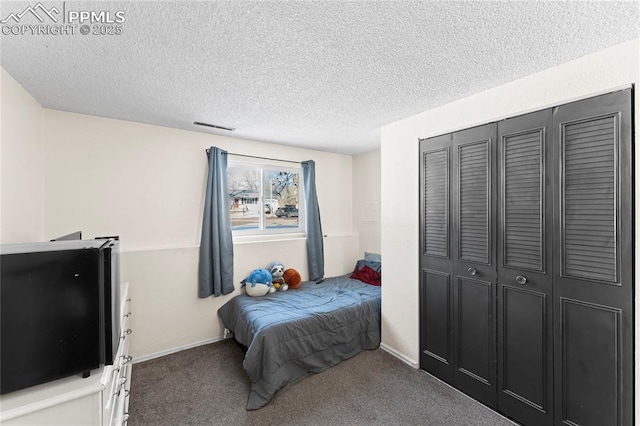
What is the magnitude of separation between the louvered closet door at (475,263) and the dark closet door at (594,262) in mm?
393

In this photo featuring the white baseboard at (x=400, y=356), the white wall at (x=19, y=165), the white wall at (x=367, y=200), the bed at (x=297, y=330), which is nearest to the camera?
the white wall at (x=19, y=165)

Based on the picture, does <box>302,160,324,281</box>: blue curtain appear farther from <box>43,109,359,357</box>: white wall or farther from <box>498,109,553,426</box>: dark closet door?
<box>498,109,553,426</box>: dark closet door

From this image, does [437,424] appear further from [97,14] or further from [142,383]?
[97,14]

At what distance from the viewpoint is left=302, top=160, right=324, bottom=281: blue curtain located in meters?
3.90

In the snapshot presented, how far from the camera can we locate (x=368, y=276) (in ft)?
12.6

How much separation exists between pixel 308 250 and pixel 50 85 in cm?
301

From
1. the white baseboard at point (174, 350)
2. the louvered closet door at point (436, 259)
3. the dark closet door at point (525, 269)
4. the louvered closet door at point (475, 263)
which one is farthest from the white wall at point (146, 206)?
the dark closet door at point (525, 269)

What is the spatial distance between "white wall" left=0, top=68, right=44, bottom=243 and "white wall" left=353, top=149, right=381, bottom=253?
12.0 feet

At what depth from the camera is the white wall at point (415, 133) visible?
1.56 m

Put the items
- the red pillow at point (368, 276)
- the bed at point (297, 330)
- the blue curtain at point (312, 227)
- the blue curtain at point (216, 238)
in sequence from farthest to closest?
the blue curtain at point (312, 227)
the red pillow at point (368, 276)
the blue curtain at point (216, 238)
the bed at point (297, 330)

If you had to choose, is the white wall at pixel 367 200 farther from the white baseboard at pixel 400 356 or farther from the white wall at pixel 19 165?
the white wall at pixel 19 165

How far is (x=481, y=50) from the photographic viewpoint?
155 cm

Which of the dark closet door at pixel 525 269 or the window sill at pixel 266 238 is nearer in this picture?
the dark closet door at pixel 525 269

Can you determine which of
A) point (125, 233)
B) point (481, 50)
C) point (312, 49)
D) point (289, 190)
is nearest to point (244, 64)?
point (312, 49)
